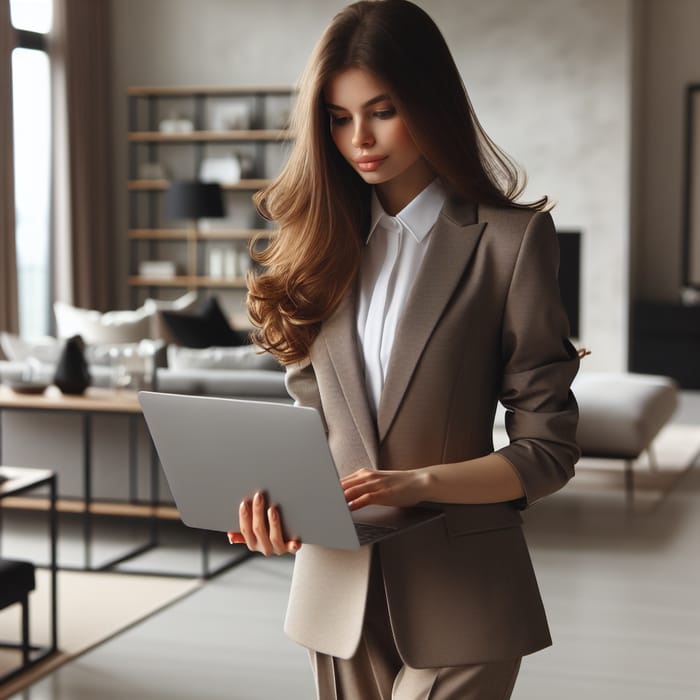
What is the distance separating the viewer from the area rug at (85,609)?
3.18 m

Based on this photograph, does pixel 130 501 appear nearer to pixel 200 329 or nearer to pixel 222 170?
pixel 200 329

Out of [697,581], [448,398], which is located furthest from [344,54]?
[697,581]

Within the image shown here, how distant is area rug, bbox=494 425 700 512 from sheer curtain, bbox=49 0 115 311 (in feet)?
13.7

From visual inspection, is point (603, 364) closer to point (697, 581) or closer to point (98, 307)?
point (98, 307)

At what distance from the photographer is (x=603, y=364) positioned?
8828mm

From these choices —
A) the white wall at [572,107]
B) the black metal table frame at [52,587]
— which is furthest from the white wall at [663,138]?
the black metal table frame at [52,587]

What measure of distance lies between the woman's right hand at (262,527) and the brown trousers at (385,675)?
0.14 meters

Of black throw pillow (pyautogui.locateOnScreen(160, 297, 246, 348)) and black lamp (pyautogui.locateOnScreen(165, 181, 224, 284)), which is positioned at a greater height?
black lamp (pyautogui.locateOnScreen(165, 181, 224, 284))

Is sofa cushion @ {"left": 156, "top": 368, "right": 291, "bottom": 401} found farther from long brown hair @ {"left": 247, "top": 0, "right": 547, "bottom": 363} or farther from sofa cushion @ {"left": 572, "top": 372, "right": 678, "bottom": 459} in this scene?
long brown hair @ {"left": 247, "top": 0, "right": 547, "bottom": 363}

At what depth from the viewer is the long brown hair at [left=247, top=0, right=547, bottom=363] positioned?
1.19 m

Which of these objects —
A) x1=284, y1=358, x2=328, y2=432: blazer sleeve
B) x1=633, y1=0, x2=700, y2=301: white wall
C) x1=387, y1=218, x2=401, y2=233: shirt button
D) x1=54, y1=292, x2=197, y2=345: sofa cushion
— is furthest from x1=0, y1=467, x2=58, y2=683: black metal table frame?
x1=633, y1=0, x2=700, y2=301: white wall

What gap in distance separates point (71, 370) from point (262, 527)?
330 cm

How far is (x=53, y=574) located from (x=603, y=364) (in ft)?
20.4

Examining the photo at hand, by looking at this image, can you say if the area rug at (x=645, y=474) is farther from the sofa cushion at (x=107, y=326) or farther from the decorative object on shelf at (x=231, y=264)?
the decorative object on shelf at (x=231, y=264)
